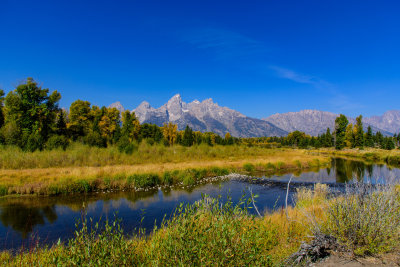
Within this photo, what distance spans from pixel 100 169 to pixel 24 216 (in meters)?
8.78

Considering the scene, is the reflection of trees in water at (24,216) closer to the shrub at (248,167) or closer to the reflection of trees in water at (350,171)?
the reflection of trees in water at (350,171)

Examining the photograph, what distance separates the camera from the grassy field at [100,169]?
54.0ft

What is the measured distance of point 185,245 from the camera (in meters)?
3.14

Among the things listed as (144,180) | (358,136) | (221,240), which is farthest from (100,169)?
(358,136)

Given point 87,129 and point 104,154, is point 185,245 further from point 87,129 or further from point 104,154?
point 87,129

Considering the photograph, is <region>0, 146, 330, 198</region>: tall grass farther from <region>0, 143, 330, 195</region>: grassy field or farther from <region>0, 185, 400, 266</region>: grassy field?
<region>0, 185, 400, 266</region>: grassy field

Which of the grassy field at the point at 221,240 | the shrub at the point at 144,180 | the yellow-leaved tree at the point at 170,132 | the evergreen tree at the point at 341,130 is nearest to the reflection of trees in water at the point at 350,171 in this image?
the grassy field at the point at 221,240

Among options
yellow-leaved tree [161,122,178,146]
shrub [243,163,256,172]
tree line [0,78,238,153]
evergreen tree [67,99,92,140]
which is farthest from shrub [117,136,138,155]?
yellow-leaved tree [161,122,178,146]

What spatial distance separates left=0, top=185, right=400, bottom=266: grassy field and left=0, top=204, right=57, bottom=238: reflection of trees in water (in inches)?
277

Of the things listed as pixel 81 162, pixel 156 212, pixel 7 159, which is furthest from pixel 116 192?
pixel 7 159

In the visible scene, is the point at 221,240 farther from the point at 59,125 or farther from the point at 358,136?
the point at 358,136

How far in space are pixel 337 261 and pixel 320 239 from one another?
43 centimetres

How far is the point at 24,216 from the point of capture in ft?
38.3

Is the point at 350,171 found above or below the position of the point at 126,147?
below
